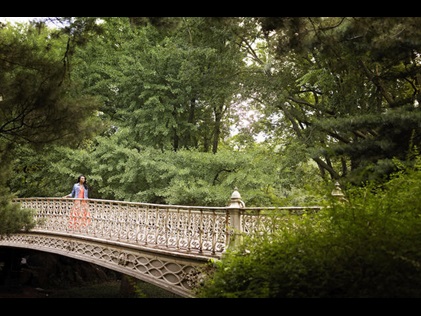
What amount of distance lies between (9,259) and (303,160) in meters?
12.2

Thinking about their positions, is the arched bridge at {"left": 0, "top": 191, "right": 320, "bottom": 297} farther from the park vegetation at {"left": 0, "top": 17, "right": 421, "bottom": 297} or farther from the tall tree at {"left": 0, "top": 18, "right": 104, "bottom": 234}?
the tall tree at {"left": 0, "top": 18, "right": 104, "bottom": 234}

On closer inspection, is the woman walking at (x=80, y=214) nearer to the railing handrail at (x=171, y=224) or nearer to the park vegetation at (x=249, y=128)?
the railing handrail at (x=171, y=224)

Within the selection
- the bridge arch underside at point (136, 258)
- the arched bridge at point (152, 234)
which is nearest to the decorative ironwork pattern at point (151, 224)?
the arched bridge at point (152, 234)

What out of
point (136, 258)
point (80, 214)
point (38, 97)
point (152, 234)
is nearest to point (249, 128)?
point (80, 214)

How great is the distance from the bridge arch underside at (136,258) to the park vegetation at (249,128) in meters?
2.04

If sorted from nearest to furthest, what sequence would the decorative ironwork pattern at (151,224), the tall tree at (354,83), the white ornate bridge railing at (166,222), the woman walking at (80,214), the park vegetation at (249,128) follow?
1. the park vegetation at (249,128)
2. the tall tree at (354,83)
3. the white ornate bridge railing at (166,222)
4. the decorative ironwork pattern at (151,224)
5. the woman walking at (80,214)

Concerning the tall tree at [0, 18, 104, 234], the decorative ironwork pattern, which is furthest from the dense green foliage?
the tall tree at [0, 18, 104, 234]

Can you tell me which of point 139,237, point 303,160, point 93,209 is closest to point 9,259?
point 93,209

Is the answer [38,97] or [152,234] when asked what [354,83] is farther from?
[38,97]

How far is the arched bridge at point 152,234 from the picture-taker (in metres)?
7.71

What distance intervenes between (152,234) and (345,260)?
6.83m

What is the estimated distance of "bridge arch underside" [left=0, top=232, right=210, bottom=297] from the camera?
812 cm

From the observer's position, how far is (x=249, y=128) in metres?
15.7

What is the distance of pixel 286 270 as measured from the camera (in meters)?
3.57
